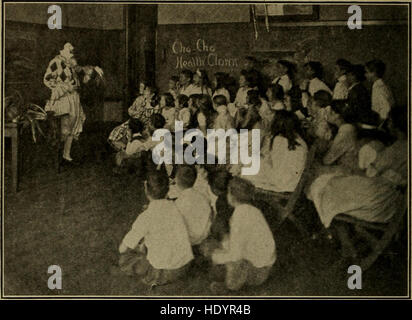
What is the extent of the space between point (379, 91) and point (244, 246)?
165 cm

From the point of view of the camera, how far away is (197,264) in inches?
194

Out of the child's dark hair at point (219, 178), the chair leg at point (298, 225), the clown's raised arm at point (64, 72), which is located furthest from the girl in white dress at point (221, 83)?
the chair leg at point (298, 225)

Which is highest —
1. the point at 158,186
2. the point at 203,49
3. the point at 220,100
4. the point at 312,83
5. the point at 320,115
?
the point at 203,49

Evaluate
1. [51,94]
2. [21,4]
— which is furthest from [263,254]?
[21,4]

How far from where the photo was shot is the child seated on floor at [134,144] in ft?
16.5

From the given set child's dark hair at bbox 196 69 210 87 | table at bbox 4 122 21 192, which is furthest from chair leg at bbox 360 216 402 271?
table at bbox 4 122 21 192

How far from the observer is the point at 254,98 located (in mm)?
5004

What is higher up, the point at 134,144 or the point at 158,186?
the point at 134,144

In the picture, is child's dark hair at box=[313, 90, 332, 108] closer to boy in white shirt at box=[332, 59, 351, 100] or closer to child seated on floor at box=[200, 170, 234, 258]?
boy in white shirt at box=[332, 59, 351, 100]

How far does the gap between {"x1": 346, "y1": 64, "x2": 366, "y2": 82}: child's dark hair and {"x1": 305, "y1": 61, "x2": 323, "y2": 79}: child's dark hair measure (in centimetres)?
22

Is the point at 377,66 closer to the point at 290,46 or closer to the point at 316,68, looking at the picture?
the point at 316,68

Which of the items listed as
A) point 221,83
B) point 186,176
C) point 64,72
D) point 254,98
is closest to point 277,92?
point 254,98

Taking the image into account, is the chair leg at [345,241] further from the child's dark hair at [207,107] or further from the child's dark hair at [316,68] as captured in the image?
the child's dark hair at [207,107]
